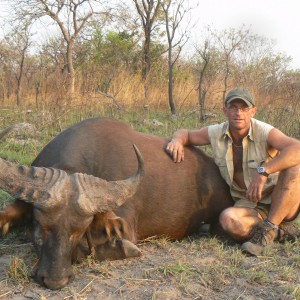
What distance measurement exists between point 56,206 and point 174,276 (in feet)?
3.41

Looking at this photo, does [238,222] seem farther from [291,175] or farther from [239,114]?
[239,114]

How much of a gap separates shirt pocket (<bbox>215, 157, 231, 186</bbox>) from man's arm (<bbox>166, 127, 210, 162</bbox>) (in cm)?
23

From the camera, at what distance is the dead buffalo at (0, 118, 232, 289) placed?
3.12 metres

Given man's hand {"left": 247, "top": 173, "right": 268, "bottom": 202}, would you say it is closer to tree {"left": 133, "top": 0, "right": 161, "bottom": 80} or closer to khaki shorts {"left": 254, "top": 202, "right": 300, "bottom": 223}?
khaki shorts {"left": 254, "top": 202, "right": 300, "bottom": 223}

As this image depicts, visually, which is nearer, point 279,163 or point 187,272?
point 187,272

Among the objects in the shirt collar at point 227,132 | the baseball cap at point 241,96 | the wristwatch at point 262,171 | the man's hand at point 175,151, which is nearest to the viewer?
the wristwatch at point 262,171

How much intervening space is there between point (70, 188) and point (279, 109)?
304 inches

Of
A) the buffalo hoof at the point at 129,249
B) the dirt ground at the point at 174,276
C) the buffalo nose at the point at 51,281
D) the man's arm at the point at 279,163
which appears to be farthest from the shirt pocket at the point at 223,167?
the buffalo nose at the point at 51,281

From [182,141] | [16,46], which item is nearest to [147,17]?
[16,46]

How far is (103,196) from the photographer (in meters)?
3.32

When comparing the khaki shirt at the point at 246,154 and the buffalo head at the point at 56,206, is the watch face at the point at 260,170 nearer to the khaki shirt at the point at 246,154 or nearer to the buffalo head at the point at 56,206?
the khaki shirt at the point at 246,154

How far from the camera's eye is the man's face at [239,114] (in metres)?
4.37

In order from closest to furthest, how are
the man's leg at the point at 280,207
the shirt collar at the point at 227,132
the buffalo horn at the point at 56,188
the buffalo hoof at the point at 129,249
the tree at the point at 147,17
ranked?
1. the buffalo horn at the point at 56,188
2. the buffalo hoof at the point at 129,249
3. the man's leg at the point at 280,207
4. the shirt collar at the point at 227,132
5. the tree at the point at 147,17

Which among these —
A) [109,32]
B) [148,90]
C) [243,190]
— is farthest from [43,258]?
[109,32]
